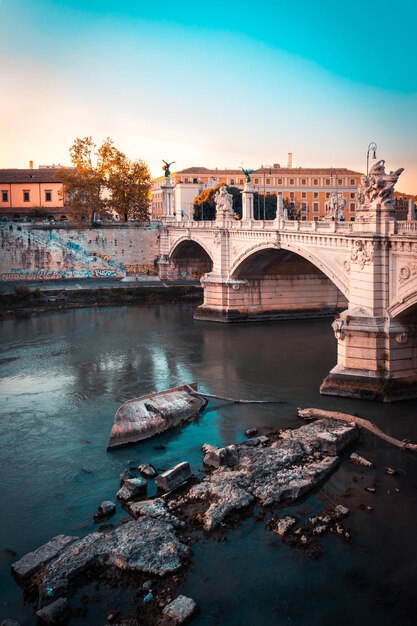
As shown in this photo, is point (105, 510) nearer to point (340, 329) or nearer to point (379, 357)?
point (340, 329)

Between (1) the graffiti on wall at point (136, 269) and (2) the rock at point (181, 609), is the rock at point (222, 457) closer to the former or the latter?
(2) the rock at point (181, 609)

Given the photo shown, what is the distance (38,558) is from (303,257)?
19.5 m

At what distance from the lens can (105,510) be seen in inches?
496

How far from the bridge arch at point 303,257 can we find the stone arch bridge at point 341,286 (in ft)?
0.13

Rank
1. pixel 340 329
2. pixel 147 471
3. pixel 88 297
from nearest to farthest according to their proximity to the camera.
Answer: pixel 147 471, pixel 340 329, pixel 88 297

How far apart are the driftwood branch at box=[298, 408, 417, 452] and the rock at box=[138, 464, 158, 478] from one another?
519 cm

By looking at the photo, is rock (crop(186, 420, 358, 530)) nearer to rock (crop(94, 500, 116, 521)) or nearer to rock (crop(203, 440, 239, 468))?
rock (crop(203, 440, 239, 468))

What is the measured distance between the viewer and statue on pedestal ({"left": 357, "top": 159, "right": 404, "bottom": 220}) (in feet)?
60.2

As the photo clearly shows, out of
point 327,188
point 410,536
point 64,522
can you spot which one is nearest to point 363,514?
point 410,536

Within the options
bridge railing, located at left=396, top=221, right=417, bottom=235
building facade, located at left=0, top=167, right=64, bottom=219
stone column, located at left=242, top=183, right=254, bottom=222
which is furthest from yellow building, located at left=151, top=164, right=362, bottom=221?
bridge railing, located at left=396, top=221, right=417, bottom=235

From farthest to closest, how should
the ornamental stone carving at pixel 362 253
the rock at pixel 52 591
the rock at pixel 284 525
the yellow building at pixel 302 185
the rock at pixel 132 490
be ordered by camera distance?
the yellow building at pixel 302 185, the ornamental stone carving at pixel 362 253, the rock at pixel 132 490, the rock at pixel 284 525, the rock at pixel 52 591

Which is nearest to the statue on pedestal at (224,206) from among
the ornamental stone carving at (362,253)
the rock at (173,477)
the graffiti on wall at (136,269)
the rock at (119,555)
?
the ornamental stone carving at (362,253)

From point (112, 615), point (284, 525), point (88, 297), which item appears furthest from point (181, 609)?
point (88, 297)

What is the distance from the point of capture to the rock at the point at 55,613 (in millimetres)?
9523
